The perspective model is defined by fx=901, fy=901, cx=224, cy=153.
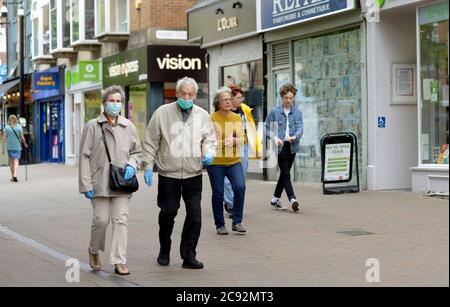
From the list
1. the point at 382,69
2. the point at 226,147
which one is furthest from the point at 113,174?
the point at 382,69

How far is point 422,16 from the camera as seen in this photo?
15.1 metres

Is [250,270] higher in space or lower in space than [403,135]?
lower

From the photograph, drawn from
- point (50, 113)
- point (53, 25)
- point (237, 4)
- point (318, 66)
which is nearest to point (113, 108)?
point (318, 66)

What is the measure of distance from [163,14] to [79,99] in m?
8.86

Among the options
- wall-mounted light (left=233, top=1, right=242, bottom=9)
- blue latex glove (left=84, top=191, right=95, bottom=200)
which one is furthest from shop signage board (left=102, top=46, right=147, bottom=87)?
blue latex glove (left=84, top=191, right=95, bottom=200)

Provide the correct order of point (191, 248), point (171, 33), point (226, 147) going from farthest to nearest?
1. point (171, 33)
2. point (226, 147)
3. point (191, 248)

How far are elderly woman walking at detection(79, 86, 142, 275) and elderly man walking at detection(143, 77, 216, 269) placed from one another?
1.01ft

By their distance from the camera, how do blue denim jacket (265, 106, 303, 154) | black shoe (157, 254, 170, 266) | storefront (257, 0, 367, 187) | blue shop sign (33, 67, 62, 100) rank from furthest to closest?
blue shop sign (33, 67, 62, 100) → storefront (257, 0, 367, 187) → blue denim jacket (265, 106, 303, 154) → black shoe (157, 254, 170, 266)

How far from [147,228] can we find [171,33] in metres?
15.9

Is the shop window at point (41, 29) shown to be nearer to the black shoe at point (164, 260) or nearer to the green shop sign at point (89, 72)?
the green shop sign at point (89, 72)

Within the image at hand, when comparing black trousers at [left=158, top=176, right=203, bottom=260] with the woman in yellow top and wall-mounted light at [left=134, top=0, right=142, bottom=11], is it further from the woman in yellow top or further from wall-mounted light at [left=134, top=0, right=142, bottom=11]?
wall-mounted light at [left=134, top=0, right=142, bottom=11]

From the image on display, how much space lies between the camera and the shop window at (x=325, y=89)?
675 inches

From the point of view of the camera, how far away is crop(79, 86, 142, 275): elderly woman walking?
8367 millimetres
